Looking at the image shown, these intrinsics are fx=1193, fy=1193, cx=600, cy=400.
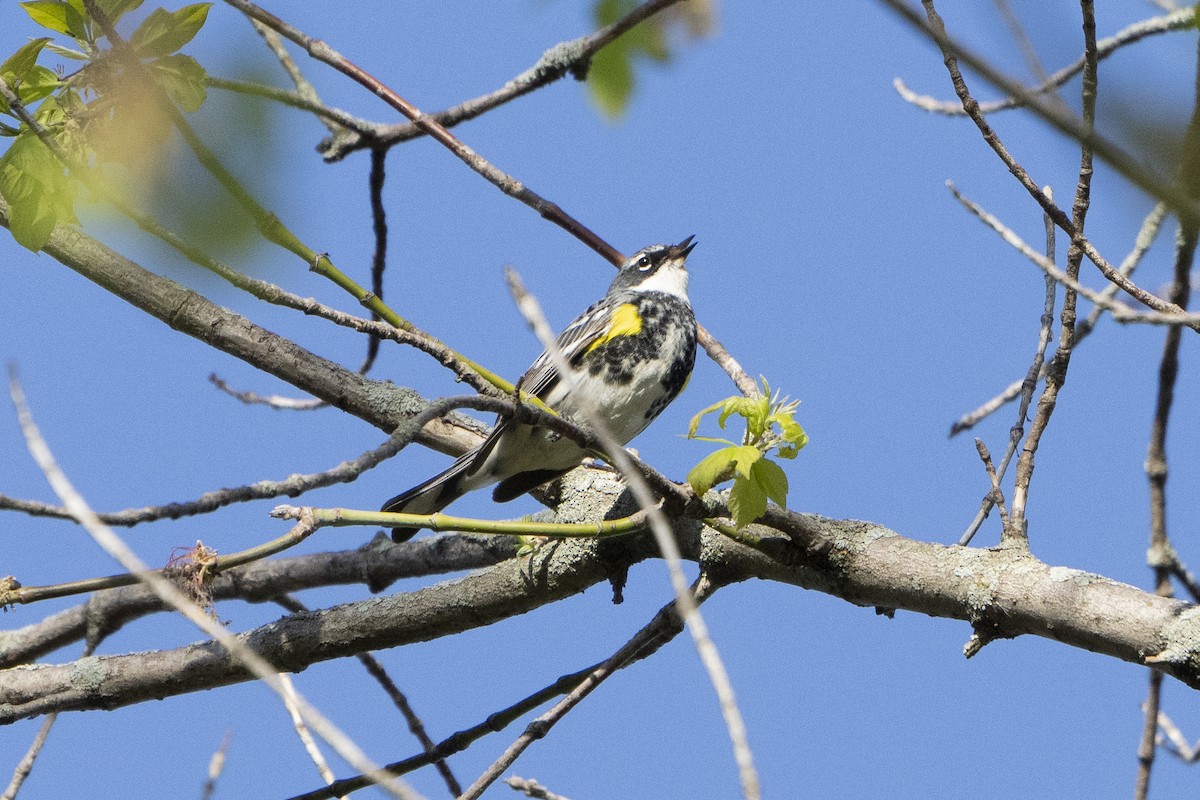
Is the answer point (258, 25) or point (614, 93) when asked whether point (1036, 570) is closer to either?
point (614, 93)

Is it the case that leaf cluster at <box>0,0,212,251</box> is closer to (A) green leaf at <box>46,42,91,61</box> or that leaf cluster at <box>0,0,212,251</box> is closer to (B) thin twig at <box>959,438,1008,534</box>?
(A) green leaf at <box>46,42,91,61</box>

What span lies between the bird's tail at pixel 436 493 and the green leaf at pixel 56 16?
229 cm

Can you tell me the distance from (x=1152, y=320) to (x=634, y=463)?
5.05 ft

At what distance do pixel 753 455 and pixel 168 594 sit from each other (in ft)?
5.32

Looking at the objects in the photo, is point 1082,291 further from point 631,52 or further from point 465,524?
point 631,52

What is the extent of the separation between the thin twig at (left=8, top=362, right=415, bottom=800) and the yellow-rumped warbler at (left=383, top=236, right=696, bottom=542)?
241 centimetres

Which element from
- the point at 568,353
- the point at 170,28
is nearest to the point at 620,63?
the point at 568,353

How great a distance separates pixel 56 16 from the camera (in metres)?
2.70

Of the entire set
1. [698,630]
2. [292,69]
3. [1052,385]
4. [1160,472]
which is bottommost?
[698,630]

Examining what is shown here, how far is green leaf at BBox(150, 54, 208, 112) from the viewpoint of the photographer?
9.18 feet

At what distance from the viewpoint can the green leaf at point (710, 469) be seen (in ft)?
9.89

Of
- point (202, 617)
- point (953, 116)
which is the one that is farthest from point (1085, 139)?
point (953, 116)

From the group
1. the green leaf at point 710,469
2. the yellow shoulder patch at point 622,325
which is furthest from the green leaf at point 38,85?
the yellow shoulder patch at point 622,325

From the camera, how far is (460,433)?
461 cm
